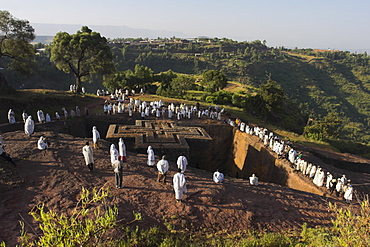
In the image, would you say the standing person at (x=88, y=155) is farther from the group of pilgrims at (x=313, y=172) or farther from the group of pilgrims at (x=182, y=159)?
the group of pilgrims at (x=313, y=172)

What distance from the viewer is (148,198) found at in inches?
270

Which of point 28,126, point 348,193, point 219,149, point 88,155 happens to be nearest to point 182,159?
point 88,155

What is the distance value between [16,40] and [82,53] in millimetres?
5399

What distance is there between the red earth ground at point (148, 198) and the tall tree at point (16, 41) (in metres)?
14.1

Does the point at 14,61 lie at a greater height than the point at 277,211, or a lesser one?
greater

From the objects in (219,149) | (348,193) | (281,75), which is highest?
(281,75)

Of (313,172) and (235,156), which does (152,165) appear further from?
(235,156)

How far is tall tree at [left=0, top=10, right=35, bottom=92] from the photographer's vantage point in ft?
61.5

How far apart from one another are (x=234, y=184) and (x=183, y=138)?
4653 mm

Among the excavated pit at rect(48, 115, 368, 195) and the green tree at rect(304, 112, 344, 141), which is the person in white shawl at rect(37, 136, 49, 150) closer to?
the excavated pit at rect(48, 115, 368, 195)

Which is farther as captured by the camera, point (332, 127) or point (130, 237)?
point (332, 127)

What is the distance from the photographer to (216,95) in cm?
2978

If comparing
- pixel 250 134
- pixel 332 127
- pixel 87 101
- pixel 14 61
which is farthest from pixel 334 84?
pixel 14 61

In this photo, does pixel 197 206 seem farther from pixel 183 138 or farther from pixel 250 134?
pixel 250 134
